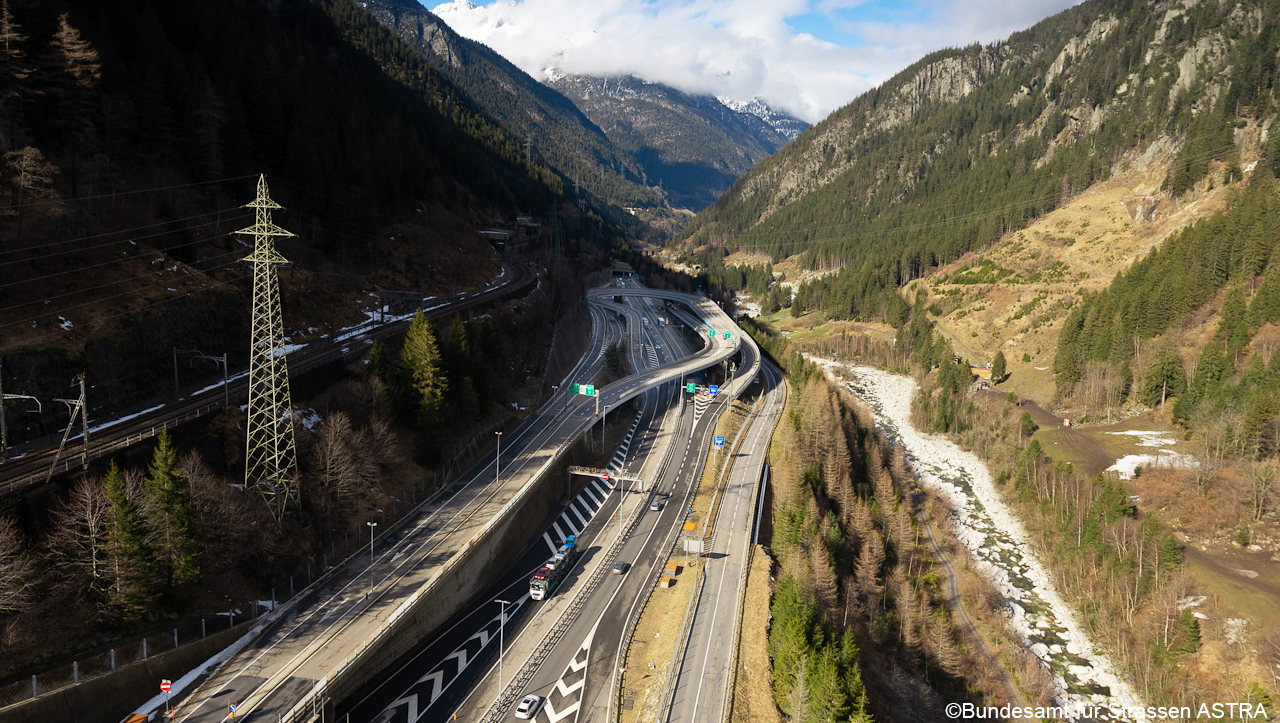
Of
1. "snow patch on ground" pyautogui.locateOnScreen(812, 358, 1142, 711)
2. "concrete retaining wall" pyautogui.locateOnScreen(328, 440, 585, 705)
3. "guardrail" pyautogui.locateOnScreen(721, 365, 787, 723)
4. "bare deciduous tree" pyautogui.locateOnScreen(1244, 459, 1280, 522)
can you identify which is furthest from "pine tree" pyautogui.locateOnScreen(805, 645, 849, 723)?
"bare deciduous tree" pyautogui.locateOnScreen(1244, 459, 1280, 522)

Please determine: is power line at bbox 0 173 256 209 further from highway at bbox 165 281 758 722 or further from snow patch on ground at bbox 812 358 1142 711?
snow patch on ground at bbox 812 358 1142 711

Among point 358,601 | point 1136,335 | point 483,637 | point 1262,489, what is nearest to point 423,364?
point 358,601

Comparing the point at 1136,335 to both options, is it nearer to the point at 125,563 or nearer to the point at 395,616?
the point at 395,616

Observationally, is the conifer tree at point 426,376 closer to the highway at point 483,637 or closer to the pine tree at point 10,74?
the highway at point 483,637

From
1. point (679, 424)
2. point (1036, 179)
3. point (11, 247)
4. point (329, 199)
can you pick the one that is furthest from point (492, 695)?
point (1036, 179)

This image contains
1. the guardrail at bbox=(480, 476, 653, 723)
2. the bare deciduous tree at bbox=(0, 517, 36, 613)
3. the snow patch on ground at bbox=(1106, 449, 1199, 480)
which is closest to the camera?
the bare deciduous tree at bbox=(0, 517, 36, 613)
